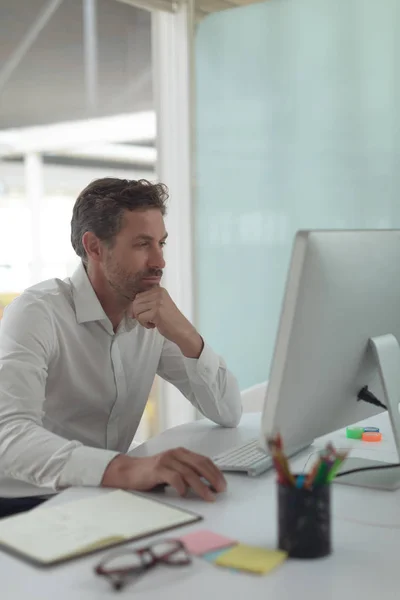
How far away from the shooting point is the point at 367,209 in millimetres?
3518

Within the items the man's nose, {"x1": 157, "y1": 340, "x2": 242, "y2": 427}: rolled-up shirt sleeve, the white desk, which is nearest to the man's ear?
the man's nose

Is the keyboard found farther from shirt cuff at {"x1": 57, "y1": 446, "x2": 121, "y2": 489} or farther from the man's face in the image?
the man's face

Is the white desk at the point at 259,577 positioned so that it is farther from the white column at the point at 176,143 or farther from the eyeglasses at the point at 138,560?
the white column at the point at 176,143

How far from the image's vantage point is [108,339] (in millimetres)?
1918

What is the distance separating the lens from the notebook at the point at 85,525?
3.34 ft

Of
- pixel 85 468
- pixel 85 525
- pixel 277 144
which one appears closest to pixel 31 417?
pixel 85 468

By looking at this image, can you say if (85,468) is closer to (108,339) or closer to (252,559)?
(252,559)

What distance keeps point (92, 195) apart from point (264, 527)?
3.78 feet

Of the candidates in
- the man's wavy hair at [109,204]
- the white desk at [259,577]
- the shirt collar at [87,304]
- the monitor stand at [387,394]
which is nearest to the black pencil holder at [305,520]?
the white desk at [259,577]

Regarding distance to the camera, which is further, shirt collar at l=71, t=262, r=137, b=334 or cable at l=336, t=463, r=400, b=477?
shirt collar at l=71, t=262, r=137, b=334

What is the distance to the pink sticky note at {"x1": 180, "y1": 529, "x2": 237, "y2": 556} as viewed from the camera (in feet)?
3.42

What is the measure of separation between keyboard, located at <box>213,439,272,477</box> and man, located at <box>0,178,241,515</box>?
29cm

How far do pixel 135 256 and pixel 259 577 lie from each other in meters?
1.10

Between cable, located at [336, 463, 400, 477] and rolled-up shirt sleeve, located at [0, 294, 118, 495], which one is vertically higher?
rolled-up shirt sleeve, located at [0, 294, 118, 495]
